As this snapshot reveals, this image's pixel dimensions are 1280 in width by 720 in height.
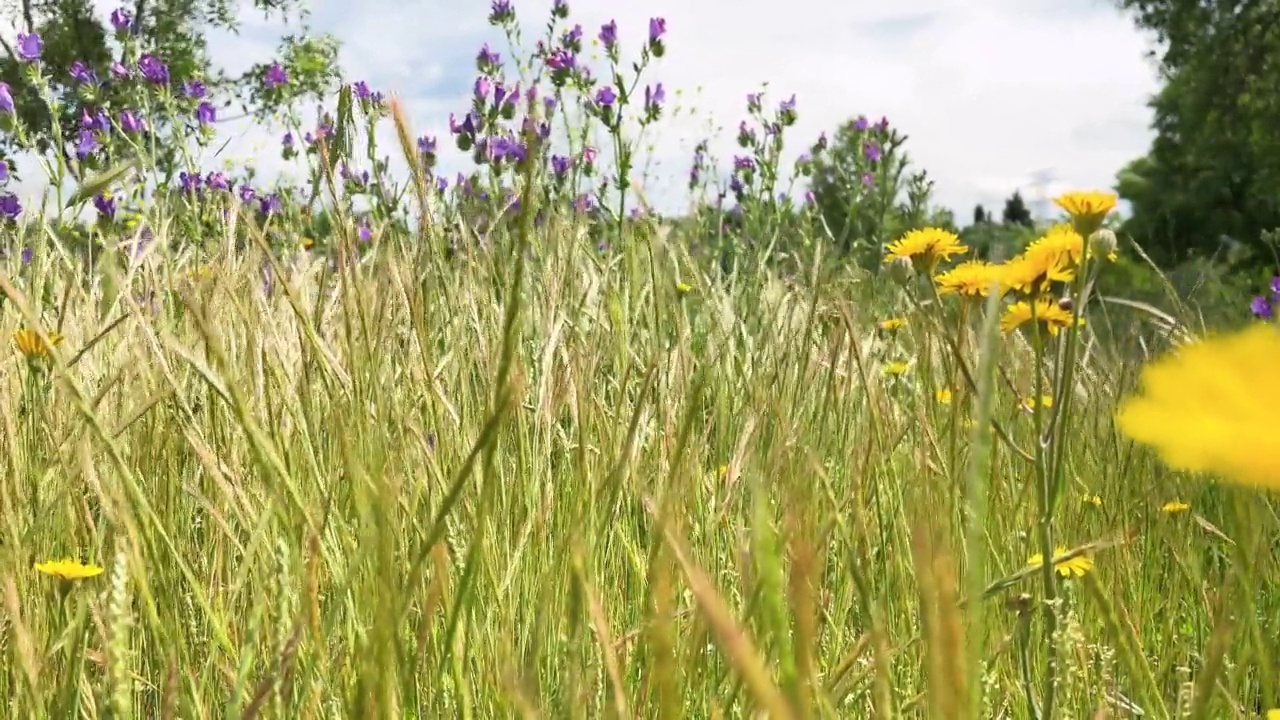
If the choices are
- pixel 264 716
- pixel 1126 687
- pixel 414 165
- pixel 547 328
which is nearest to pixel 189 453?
pixel 547 328

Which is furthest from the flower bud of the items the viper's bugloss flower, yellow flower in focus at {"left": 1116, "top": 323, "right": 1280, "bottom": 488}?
the viper's bugloss flower

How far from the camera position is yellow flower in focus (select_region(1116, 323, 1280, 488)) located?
0.56ft

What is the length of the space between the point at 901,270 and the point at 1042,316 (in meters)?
0.12

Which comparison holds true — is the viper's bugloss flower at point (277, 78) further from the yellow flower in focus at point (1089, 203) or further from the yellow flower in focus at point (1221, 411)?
the yellow flower in focus at point (1221, 411)

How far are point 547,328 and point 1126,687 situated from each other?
2.10ft

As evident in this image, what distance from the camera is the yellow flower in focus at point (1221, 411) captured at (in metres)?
0.17

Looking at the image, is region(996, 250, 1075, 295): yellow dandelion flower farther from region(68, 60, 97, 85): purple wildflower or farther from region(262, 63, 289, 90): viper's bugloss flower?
region(68, 60, 97, 85): purple wildflower

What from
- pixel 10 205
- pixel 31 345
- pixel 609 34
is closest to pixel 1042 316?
pixel 31 345

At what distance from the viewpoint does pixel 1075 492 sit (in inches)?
52.4

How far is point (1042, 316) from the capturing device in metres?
0.78

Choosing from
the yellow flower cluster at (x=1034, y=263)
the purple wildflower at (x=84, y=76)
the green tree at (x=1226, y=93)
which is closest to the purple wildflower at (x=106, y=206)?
the purple wildflower at (x=84, y=76)

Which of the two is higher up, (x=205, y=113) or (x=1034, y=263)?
(x=205, y=113)

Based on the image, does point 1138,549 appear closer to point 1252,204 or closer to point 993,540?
point 993,540

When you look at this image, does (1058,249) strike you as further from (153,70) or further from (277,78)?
(153,70)
